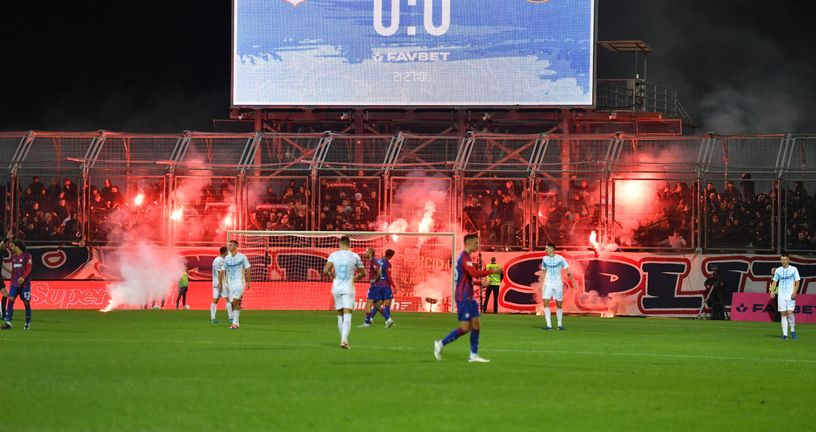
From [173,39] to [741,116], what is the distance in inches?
1239

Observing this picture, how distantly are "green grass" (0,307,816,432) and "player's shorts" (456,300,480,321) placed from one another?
2.86 ft

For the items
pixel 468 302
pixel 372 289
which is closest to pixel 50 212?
pixel 372 289

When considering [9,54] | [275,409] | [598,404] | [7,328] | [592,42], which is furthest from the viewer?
[9,54]

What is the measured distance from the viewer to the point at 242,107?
51062mm

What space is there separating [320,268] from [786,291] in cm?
1887

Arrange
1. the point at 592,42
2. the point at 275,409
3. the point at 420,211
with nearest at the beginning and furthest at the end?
1. the point at 275,409
2. the point at 420,211
3. the point at 592,42

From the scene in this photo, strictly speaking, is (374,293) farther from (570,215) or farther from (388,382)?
(388,382)

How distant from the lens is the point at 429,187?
44.0 meters

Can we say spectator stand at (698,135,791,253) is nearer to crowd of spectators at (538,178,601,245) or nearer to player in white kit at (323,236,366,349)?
crowd of spectators at (538,178,601,245)

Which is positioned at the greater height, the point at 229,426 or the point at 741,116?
the point at 741,116

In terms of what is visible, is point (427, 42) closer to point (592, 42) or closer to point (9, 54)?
point (592, 42)

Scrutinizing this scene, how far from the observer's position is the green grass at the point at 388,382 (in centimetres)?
1313

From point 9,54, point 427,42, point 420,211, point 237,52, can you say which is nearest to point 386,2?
point 427,42

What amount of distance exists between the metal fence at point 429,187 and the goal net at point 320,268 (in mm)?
694
